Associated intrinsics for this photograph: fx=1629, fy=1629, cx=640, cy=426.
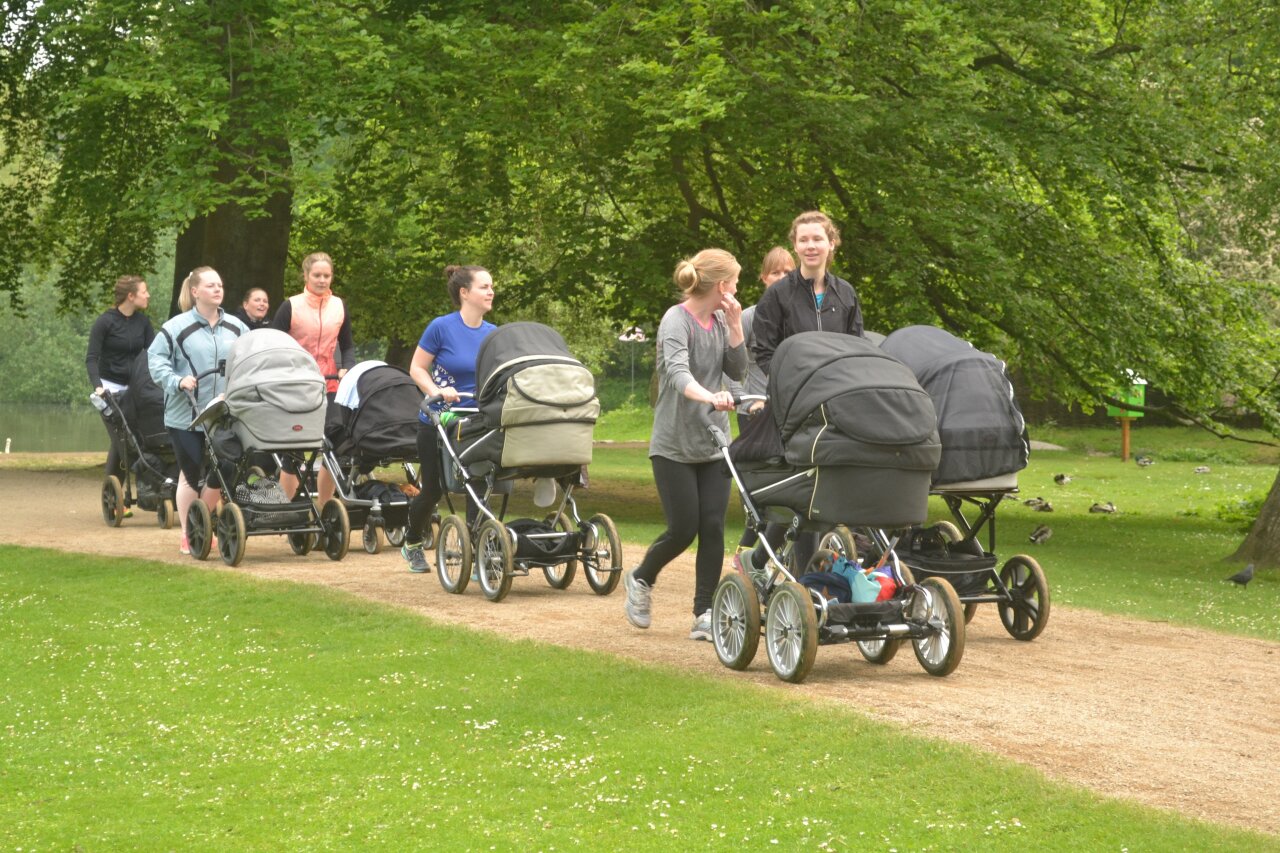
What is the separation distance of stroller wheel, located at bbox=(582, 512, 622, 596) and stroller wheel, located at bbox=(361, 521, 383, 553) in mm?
2962

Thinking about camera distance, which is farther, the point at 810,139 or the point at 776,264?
the point at 810,139

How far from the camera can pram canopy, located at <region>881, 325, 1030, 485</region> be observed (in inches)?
363

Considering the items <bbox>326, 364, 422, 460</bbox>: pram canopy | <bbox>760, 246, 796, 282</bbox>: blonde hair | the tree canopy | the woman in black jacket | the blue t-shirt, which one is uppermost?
the tree canopy

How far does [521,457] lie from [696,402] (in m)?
1.84

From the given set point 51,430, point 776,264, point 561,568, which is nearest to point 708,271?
point 776,264

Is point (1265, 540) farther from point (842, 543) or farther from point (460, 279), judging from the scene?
point (460, 279)

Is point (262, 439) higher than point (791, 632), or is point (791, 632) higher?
point (262, 439)

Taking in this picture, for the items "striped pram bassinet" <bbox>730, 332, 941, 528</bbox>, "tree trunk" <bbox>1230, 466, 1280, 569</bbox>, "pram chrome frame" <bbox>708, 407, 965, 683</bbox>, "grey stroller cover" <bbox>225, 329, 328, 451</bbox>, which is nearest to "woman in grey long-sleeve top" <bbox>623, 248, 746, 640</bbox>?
"pram chrome frame" <bbox>708, 407, 965, 683</bbox>

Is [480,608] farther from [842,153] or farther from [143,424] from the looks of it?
[842,153]

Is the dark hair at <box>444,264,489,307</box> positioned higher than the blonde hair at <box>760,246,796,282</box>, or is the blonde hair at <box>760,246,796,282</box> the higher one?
the blonde hair at <box>760,246,796,282</box>

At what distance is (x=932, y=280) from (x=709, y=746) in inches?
528

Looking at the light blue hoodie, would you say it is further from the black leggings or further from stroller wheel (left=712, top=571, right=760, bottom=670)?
stroller wheel (left=712, top=571, right=760, bottom=670)

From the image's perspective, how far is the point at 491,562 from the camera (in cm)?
1099

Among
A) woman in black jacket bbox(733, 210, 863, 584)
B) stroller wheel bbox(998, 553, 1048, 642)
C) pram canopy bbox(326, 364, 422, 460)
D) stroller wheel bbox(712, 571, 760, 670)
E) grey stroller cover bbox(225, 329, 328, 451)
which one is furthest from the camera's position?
pram canopy bbox(326, 364, 422, 460)
